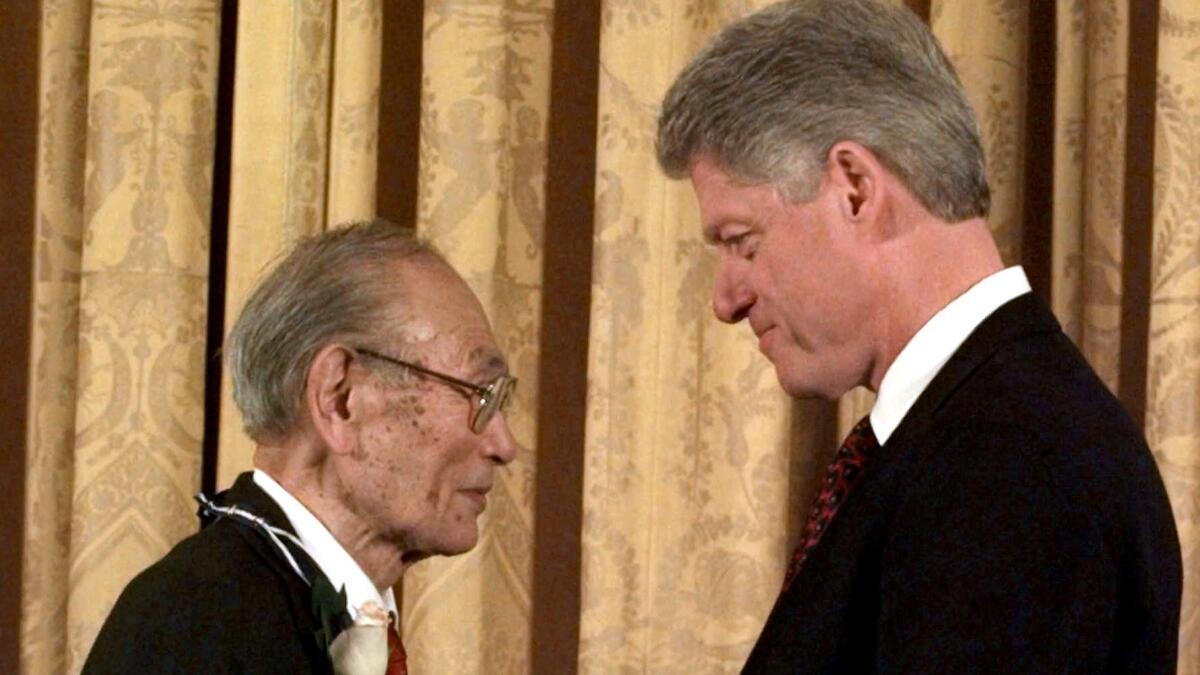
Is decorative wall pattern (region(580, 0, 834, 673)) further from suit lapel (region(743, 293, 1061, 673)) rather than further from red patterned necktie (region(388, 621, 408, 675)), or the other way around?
suit lapel (region(743, 293, 1061, 673))

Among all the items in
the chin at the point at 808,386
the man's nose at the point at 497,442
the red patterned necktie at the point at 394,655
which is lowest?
the red patterned necktie at the point at 394,655

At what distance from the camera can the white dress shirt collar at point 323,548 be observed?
1.90 metres

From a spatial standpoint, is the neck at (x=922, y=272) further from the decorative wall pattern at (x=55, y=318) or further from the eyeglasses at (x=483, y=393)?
the decorative wall pattern at (x=55, y=318)

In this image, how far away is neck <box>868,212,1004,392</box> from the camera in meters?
1.47

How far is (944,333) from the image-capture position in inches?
57.9

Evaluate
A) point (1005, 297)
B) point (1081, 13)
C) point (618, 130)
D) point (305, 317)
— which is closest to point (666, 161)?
point (1005, 297)

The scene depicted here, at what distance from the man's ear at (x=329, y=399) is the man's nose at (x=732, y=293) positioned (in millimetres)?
502

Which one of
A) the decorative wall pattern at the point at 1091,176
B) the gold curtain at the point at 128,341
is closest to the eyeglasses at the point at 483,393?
the gold curtain at the point at 128,341

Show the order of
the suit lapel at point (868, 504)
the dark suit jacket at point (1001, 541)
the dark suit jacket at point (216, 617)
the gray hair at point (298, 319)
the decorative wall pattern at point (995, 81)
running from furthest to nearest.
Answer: the decorative wall pattern at point (995, 81) < the gray hair at point (298, 319) < the dark suit jacket at point (216, 617) < the suit lapel at point (868, 504) < the dark suit jacket at point (1001, 541)

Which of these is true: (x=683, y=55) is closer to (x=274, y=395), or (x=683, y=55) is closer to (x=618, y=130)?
(x=618, y=130)

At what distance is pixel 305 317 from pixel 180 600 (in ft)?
1.16

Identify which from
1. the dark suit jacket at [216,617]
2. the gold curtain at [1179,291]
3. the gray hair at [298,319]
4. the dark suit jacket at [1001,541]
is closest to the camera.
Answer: the dark suit jacket at [1001,541]

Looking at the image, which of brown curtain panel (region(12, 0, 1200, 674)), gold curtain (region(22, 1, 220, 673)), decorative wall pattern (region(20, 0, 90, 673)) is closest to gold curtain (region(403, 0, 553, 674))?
brown curtain panel (region(12, 0, 1200, 674))

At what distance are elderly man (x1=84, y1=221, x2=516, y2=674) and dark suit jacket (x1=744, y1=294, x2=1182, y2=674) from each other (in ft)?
1.86
